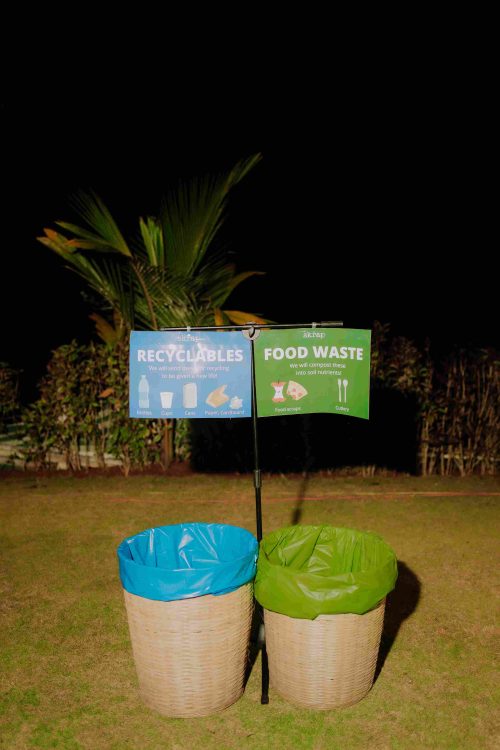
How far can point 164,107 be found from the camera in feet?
31.7

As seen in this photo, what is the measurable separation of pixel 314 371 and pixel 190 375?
0.61m

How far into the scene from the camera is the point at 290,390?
300cm

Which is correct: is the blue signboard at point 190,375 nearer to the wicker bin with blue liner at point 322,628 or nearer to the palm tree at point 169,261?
the wicker bin with blue liner at point 322,628

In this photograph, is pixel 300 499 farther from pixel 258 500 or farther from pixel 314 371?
pixel 314 371

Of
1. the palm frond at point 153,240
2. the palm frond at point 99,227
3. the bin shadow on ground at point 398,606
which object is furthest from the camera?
the palm frond at point 153,240

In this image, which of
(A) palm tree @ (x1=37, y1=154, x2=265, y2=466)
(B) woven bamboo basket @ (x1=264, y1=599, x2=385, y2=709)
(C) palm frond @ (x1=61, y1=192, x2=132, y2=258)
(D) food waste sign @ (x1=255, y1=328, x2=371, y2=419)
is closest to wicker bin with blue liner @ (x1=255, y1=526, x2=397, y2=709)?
(B) woven bamboo basket @ (x1=264, y1=599, x2=385, y2=709)

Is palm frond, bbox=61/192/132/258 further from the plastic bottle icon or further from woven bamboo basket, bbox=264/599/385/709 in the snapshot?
woven bamboo basket, bbox=264/599/385/709

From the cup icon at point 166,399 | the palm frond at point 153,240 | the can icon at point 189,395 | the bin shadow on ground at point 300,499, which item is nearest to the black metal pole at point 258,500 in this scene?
the can icon at point 189,395

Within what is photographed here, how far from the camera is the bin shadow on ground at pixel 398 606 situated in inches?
125

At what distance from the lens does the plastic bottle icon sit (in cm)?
301

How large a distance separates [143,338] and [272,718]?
180 centimetres

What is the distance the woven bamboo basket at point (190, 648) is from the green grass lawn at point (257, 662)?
0.30 feet

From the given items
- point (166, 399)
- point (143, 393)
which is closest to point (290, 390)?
point (166, 399)

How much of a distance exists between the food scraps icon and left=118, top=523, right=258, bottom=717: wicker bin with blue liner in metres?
0.70
